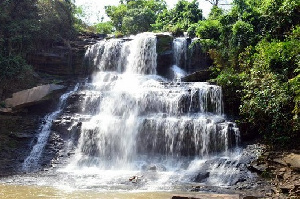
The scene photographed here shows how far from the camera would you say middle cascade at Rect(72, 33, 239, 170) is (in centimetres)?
1385

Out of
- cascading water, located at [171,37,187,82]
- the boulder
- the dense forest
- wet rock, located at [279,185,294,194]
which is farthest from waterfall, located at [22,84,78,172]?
the boulder

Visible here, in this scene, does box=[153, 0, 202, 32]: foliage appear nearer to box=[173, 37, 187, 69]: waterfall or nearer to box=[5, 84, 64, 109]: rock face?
box=[173, 37, 187, 69]: waterfall

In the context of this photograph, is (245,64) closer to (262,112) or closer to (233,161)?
(262,112)

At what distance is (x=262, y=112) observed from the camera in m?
13.1

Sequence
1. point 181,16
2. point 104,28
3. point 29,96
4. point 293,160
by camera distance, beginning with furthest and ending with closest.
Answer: point 104,28 → point 181,16 → point 29,96 → point 293,160

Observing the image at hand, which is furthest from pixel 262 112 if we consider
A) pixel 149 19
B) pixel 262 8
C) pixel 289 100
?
pixel 149 19

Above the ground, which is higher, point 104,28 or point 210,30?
point 104,28

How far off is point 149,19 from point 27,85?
14990 millimetres

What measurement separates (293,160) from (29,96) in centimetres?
1370

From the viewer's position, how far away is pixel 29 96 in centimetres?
1761

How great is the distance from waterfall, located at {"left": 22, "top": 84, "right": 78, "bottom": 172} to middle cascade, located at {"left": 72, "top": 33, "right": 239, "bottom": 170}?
158 cm

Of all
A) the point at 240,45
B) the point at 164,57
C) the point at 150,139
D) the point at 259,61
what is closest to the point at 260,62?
the point at 259,61

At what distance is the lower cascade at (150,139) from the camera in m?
11.4

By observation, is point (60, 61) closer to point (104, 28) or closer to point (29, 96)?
point (29, 96)
